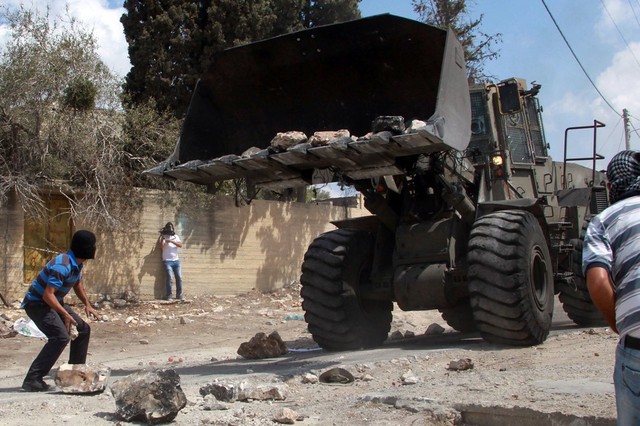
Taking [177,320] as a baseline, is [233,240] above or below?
above

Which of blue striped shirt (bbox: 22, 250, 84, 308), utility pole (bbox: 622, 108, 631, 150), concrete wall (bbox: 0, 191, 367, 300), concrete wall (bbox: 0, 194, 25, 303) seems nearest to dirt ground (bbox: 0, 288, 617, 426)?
blue striped shirt (bbox: 22, 250, 84, 308)

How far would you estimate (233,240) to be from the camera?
16.7 m

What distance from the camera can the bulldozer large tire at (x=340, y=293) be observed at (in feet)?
27.8

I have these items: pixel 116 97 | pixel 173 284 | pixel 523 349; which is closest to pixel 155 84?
pixel 116 97

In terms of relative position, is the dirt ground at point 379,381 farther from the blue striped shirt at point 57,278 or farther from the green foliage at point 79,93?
the green foliage at point 79,93

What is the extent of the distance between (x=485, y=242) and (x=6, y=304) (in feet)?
28.5

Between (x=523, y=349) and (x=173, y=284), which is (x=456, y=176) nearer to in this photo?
(x=523, y=349)

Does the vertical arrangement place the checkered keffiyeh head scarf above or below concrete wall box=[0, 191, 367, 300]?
above

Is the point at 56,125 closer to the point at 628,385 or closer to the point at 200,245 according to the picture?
the point at 200,245

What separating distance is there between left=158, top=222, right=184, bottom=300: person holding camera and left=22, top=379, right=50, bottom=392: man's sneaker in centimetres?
837

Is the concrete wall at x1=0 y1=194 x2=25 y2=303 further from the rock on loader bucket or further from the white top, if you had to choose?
the rock on loader bucket

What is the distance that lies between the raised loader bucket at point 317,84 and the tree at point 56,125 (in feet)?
19.9

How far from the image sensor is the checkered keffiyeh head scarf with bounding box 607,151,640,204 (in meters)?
3.04

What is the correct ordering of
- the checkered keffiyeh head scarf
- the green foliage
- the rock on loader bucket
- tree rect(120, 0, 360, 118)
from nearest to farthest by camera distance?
the checkered keffiyeh head scarf → the rock on loader bucket → the green foliage → tree rect(120, 0, 360, 118)
